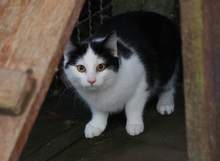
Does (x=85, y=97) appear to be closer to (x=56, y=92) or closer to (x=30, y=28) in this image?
(x=56, y=92)

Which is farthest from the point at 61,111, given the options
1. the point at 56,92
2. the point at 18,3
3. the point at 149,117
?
the point at 18,3

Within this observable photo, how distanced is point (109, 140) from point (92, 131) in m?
0.13

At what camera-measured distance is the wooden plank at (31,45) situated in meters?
1.86

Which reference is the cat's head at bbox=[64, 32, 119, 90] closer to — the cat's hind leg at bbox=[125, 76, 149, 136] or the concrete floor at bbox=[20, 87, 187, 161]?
the cat's hind leg at bbox=[125, 76, 149, 136]

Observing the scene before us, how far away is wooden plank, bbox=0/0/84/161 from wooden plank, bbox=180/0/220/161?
42cm

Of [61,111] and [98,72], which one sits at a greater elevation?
[98,72]

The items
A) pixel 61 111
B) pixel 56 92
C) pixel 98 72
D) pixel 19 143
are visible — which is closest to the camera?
pixel 19 143

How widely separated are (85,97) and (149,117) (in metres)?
0.46

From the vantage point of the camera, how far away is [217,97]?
7.04 ft

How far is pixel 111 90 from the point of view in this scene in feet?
9.83

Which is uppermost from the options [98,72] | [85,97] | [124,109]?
[98,72]

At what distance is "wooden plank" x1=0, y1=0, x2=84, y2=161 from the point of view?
1.86 metres

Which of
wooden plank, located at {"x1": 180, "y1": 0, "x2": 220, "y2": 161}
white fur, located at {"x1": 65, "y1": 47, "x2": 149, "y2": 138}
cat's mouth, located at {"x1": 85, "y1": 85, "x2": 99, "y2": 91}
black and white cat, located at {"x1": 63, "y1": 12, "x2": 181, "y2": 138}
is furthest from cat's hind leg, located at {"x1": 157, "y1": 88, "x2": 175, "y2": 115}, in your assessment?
wooden plank, located at {"x1": 180, "y1": 0, "x2": 220, "y2": 161}

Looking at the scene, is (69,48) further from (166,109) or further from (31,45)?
(31,45)
